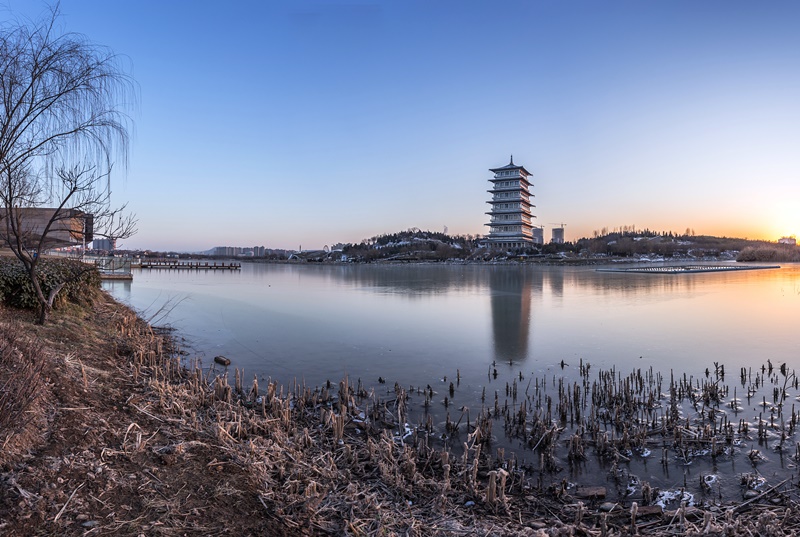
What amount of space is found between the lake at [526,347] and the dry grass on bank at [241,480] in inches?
42.5

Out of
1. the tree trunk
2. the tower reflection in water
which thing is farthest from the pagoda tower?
the tree trunk

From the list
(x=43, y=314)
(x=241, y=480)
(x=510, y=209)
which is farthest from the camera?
(x=510, y=209)

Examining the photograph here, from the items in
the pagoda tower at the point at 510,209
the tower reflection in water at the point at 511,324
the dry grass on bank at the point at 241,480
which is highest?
the pagoda tower at the point at 510,209

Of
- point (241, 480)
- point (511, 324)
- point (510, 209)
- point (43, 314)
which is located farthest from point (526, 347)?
point (510, 209)

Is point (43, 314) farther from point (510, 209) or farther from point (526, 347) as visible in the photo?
point (510, 209)

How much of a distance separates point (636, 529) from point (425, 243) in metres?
108

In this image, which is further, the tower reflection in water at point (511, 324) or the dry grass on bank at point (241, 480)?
the tower reflection in water at point (511, 324)

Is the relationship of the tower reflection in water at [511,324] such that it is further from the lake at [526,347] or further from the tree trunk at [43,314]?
the tree trunk at [43,314]

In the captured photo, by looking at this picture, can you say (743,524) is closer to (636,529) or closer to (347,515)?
(636,529)

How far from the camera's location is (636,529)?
13.4 ft

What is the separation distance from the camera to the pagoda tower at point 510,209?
283ft

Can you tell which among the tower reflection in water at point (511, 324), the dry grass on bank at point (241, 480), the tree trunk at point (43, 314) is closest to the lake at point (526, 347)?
the tower reflection in water at point (511, 324)

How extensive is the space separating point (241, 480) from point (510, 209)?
285 ft

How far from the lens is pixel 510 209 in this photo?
285 feet
